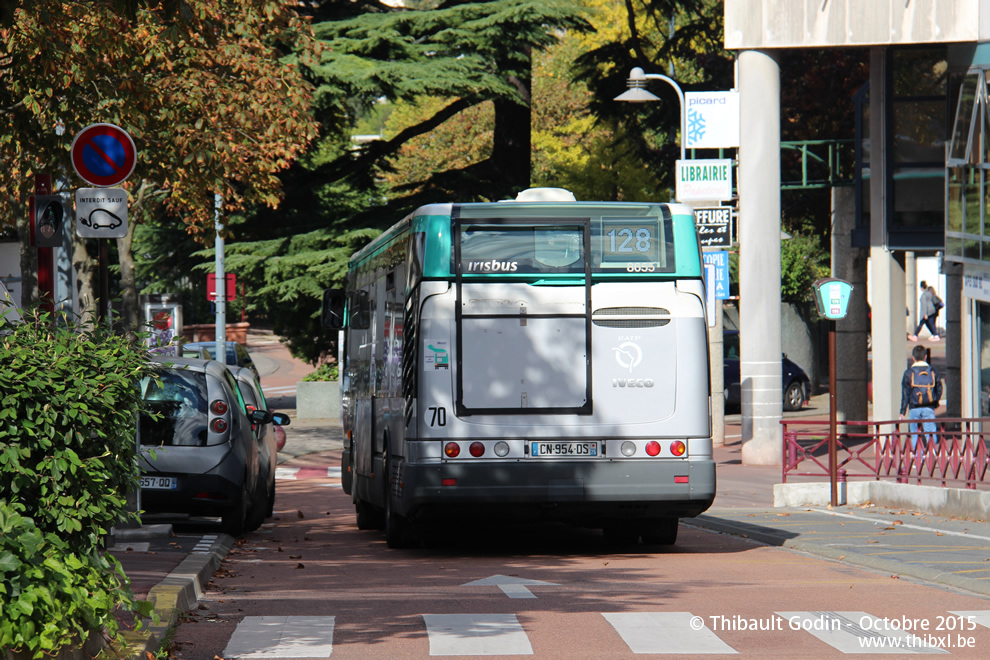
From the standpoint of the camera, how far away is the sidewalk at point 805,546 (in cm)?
923

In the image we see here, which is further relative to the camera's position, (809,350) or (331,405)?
(809,350)

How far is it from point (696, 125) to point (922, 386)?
6419 mm

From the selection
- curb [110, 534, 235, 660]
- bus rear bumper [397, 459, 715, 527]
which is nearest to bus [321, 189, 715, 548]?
bus rear bumper [397, 459, 715, 527]

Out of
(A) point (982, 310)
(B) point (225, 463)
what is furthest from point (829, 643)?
(A) point (982, 310)

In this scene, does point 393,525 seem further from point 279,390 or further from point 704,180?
point 279,390

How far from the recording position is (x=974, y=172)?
21.9 metres

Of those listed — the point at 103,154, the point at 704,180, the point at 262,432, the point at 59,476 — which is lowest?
the point at 262,432

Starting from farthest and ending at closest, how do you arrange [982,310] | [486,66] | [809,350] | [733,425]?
[809,350] → [733,425] → [486,66] → [982,310]

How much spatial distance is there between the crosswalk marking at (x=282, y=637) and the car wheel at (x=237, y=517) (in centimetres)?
538

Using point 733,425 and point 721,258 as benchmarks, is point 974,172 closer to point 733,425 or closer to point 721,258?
point 721,258

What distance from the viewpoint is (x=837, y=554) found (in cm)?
1211

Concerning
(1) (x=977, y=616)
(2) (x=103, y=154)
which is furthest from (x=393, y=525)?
(1) (x=977, y=616)

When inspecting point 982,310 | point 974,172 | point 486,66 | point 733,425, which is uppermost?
point 486,66

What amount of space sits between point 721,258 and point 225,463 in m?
14.8
